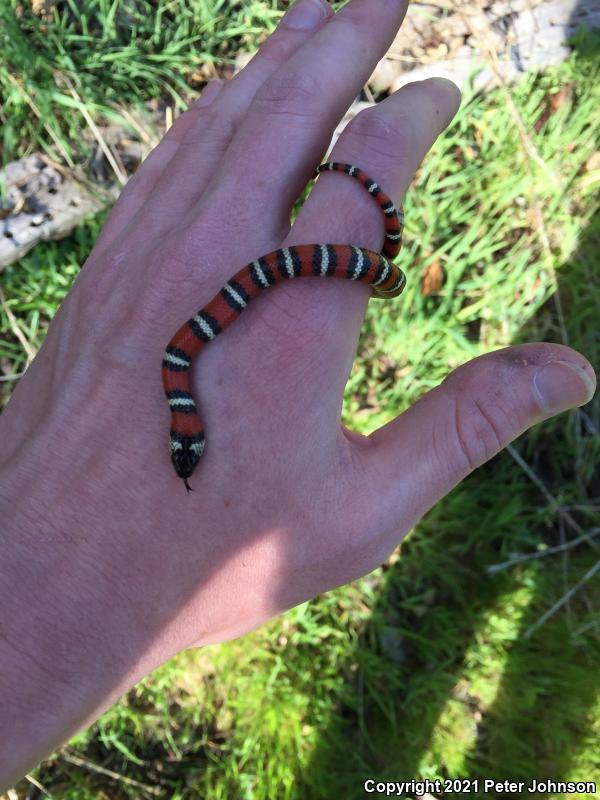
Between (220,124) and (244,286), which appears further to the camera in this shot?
(220,124)

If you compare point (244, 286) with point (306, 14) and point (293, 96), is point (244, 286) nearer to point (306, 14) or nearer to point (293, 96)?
point (293, 96)

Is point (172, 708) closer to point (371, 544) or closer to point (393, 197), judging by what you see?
point (371, 544)

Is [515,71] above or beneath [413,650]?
above

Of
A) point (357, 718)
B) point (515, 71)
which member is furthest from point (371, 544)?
point (515, 71)

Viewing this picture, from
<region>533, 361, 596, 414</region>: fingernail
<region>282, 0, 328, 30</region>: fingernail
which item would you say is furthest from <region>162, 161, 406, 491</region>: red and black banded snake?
<region>282, 0, 328, 30</region>: fingernail

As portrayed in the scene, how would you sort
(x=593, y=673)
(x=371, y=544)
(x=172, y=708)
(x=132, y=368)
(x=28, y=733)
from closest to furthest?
(x=28, y=733)
(x=371, y=544)
(x=132, y=368)
(x=593, y=673)
(x=172, y=708)

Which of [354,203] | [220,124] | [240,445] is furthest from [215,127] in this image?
[240,445]

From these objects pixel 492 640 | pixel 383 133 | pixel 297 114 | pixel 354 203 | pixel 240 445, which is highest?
pixel 297 114
